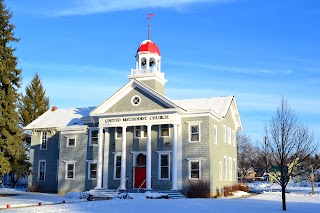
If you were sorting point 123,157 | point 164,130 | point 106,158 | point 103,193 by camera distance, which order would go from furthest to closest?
point 106,158
point 164,130
point 123,157
point 103,193

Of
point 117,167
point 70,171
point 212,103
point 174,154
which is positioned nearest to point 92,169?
point 70,171

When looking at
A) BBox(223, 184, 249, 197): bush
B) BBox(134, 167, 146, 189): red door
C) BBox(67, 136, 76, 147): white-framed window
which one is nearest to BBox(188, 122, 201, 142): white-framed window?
BBox(134, 167, 146, 189): red door

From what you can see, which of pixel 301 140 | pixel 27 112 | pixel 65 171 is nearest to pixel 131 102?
pixel 65 171

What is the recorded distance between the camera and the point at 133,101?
3603 cm

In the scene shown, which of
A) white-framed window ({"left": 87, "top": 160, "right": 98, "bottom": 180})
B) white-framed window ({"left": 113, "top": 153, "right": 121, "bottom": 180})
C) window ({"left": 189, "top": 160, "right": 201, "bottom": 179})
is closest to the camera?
window ({"left": 189, "top": 160, "right": 201, "bottom": 179})

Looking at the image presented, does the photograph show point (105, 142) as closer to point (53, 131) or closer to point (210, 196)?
point (53, 131)

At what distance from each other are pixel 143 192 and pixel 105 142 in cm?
619

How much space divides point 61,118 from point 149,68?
12333 millimetres

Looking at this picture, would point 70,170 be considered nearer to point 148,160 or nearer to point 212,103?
point 148,160

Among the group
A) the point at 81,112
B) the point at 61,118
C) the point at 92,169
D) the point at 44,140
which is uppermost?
the point at 81,112

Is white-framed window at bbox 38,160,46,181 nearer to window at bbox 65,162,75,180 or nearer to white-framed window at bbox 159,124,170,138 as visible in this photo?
window at bbox 65,162,75,180

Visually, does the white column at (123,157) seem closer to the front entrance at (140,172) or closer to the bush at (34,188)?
the front entrance at (140,172)

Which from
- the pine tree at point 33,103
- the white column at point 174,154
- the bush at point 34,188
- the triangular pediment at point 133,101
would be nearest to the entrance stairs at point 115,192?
the white column at point 174,154

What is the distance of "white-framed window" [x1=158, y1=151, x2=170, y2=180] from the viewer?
34781mm
